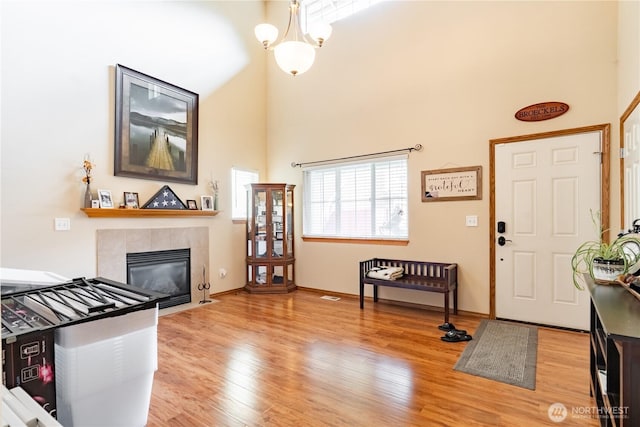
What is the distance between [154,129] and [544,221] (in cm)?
471

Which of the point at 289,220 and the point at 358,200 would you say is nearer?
the point at 358,200

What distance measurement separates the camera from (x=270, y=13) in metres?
5.66

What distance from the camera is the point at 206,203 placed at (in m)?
4.73

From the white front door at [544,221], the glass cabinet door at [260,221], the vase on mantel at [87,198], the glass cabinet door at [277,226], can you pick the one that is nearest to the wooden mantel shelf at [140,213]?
the vase on mantel at [87,198]

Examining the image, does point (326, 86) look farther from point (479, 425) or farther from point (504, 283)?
point (479, 425)

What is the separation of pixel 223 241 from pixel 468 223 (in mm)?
3503

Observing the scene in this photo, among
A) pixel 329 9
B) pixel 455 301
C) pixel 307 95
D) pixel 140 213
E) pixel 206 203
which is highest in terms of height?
pixel 329 9

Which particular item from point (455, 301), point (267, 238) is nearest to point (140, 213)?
point (267, 238)

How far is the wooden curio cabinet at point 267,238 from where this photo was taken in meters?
5.11

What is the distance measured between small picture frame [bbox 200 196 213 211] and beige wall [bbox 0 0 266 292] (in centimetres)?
8

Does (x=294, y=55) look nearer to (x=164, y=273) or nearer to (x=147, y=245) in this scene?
(x=147, y=245)

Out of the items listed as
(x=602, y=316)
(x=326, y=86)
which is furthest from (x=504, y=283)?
(x=326, y=86)

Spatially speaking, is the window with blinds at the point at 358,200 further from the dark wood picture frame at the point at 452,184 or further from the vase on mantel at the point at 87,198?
the vase on mantel at the point at 87,198

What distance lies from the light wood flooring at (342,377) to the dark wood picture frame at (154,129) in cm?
189
